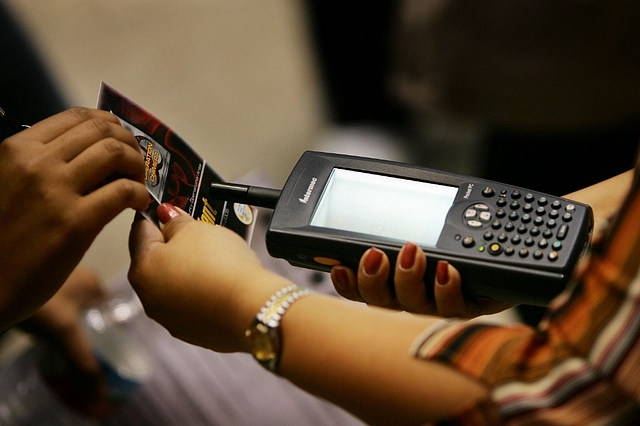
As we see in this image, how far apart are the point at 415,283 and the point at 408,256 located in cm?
2

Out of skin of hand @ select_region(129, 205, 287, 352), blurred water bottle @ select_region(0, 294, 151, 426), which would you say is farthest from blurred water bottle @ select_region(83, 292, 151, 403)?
skin of hand @ select_region(129, 205, 287, 352)

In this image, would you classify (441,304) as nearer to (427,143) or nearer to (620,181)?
(620,181)

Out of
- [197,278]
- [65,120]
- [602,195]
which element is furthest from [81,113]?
[602,195]

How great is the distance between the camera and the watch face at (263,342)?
1.35 ft

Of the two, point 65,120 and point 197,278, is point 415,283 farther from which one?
point 65,120

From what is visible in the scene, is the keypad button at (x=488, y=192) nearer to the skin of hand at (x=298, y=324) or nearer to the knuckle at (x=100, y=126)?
the skin of hand at (x=298, y=324)

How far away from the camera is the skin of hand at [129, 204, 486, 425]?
1.18 feet

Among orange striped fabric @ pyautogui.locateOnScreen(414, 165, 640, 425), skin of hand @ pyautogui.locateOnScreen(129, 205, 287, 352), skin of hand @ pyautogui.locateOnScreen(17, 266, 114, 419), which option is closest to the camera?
orange striped fabric @ pyautogui.locateOnScreen(414, 165, 640, 425)

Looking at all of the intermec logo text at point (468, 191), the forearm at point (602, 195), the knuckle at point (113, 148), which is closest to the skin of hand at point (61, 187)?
the knuckle at point (113, 148)

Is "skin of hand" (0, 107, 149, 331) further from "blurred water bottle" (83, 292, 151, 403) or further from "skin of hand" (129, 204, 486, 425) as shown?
"blurred water bottle" (83, 292, 151, 403)

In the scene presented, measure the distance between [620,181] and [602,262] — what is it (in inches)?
8.8

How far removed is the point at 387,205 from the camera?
500mm

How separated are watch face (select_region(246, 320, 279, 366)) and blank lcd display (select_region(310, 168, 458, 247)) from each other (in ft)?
0.33

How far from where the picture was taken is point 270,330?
1.35 feet
